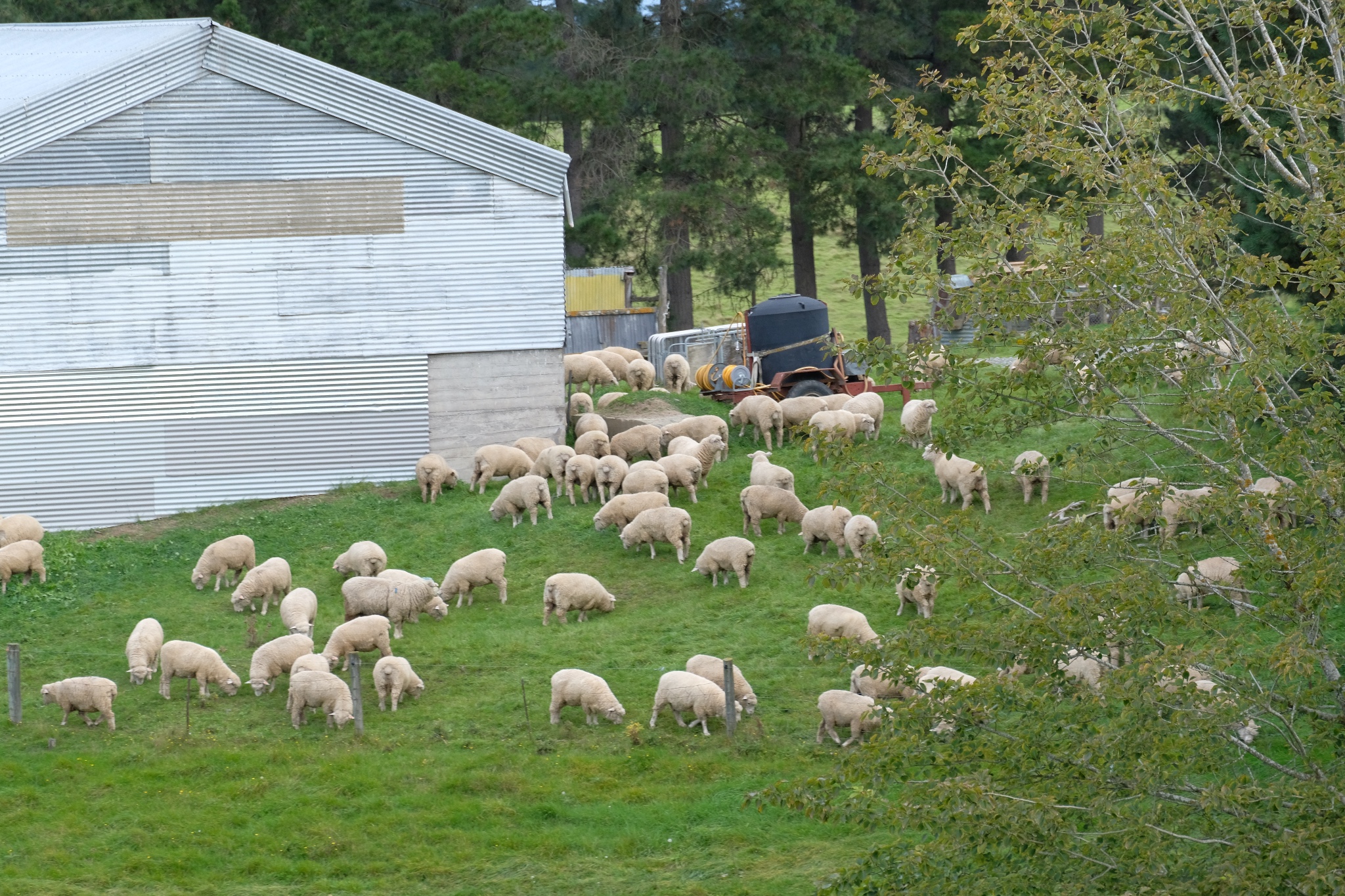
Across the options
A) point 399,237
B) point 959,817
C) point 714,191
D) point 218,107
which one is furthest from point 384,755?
point 714,191

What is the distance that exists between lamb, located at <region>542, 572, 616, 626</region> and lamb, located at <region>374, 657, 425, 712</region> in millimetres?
2656

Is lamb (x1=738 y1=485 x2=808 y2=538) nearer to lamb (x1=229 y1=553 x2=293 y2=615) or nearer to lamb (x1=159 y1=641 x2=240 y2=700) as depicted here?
lamb (x1=229 y1=553 x2=293 y2=615)

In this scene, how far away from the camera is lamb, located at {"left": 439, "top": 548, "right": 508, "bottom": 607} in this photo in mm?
19797

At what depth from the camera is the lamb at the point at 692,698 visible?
15.3m

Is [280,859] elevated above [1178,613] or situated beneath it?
situated beneath

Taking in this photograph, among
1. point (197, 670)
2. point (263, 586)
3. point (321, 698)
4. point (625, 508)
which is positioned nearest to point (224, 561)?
point (263, 586)

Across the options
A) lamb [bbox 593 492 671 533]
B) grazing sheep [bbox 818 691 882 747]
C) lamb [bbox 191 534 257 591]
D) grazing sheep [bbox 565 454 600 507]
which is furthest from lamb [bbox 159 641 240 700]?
grazing sheep [bbox 565 454 600 507]

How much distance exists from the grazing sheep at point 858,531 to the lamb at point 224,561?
8.45 m

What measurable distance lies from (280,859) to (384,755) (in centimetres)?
196

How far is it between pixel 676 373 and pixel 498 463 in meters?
8.20

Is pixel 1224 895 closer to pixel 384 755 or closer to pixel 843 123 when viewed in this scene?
pixel 384 755

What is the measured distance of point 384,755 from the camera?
49.8 ft

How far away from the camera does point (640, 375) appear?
1242 inches

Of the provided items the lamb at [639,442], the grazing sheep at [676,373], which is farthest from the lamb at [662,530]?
the grazing sheep at [676,373]
